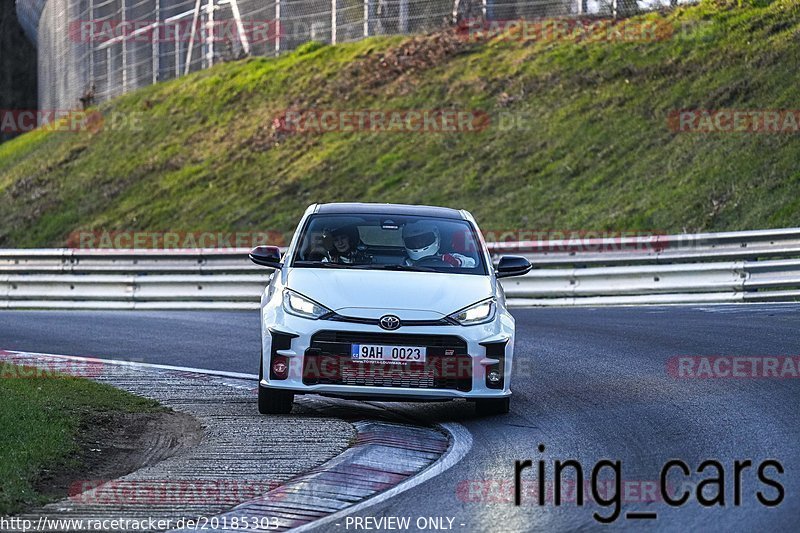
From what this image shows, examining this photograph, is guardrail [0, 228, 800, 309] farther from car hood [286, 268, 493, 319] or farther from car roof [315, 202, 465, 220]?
car hood [286, 268, 493, 319]

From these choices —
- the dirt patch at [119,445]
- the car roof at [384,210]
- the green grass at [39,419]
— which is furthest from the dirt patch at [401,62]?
the dirt patch at [119,445]

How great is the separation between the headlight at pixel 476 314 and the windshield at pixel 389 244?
1.85 feet

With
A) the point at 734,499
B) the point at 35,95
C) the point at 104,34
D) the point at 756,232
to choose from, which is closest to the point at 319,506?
the point at 734,499

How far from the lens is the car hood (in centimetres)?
890

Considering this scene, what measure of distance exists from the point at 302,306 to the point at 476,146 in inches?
795

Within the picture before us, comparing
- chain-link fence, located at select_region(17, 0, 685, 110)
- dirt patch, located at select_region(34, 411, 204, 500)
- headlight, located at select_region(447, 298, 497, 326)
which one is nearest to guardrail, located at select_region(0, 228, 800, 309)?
headlight, located at select_region(447, 298, 497, 326)

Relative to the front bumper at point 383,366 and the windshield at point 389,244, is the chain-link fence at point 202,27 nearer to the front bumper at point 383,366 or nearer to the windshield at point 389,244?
the windshield at point 389,244

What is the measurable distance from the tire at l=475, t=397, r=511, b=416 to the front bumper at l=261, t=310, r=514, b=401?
Answer: 0.59 ft

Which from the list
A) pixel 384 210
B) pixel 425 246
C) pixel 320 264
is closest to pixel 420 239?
pixel 425 246

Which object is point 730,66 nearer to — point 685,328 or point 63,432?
point 685,328

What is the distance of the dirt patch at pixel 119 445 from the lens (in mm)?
7148

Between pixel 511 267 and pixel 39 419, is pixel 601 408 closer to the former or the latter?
pixel 511 267

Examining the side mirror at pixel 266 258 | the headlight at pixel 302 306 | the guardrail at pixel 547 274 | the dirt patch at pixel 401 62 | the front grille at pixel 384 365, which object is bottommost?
the guardrail at pixel 547 274

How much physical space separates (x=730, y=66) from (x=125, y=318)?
13.9 metres
